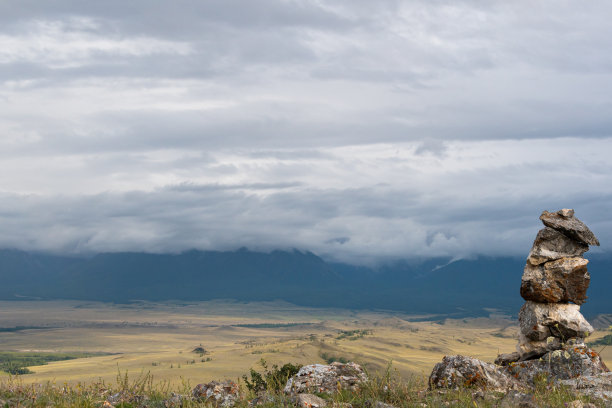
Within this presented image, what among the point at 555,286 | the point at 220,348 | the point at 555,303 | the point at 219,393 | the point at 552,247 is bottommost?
the point at 220,348

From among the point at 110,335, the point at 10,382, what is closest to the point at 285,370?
the point at 10,382

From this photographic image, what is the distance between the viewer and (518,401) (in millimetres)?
10859

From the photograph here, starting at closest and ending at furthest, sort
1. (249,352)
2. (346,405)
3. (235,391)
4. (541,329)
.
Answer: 1. (346,405)
2. (235,391)
3. (541,329)
4. (249,352)

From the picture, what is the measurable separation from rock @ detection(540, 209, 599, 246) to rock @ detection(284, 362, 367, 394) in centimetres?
841

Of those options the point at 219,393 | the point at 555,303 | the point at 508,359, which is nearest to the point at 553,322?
the point at 555,303

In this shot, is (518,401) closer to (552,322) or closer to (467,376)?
(467,376)

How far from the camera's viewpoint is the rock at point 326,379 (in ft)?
42.6

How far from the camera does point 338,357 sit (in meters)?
55.2

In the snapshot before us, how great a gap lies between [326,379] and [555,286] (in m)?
8.38

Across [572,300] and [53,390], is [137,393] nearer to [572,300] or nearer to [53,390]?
[53,390]

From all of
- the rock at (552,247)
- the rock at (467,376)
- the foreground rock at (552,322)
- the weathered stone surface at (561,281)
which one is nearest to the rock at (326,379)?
the rock at (467,376)

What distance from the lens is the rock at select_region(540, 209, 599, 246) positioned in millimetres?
18250

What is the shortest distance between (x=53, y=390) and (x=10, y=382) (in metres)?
1.21

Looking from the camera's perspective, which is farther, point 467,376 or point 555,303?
point 555,303
